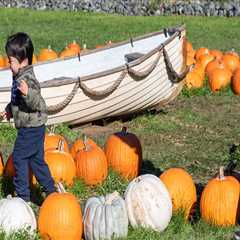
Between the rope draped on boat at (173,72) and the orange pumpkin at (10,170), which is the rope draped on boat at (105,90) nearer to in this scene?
the rope draped on boat at (173,72)

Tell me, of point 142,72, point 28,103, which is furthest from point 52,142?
point 142,72

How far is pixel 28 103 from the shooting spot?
6.38 metres

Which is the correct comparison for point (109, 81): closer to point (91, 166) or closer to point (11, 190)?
point (91, 166)

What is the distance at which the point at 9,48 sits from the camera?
6.30 meters

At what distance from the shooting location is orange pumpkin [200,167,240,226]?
650cm

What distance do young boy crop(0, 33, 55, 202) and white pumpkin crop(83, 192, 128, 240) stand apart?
86cm

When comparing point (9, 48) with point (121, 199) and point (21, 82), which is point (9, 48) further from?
point (121, 199)

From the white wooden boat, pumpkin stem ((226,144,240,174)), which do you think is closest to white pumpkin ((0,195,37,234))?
pumpkin stem ((226,144,240,174))

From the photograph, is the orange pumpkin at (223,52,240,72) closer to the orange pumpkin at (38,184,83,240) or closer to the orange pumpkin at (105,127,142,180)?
the orange pumpkin at (105,127,142,180)

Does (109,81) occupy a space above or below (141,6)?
above

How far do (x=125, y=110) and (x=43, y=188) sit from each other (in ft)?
11.4

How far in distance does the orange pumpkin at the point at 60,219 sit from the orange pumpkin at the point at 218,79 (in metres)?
6.96

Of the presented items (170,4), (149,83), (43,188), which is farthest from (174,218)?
(170,4)

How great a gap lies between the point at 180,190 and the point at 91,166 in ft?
3.62
